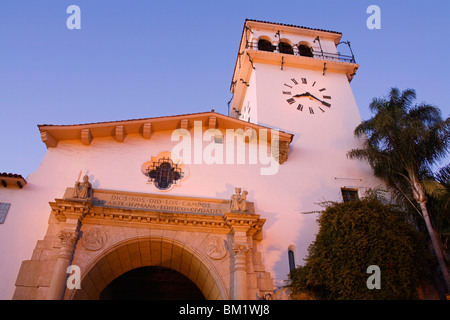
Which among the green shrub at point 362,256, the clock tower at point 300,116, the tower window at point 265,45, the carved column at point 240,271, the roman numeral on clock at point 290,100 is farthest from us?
the tower window at point 265,45

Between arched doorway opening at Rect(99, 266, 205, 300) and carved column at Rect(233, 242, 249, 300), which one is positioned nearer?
carved column at Rect(233, 242, 249, 300)

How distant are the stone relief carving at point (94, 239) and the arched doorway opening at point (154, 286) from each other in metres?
5.22

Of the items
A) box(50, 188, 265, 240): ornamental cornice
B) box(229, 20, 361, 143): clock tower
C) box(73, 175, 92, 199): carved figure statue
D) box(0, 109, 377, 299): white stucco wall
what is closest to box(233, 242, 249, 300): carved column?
box(50, 188, 265, 240): ornamental cornice

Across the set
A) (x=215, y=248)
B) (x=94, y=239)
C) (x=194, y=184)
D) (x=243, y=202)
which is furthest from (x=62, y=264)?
(x=243, y=202)

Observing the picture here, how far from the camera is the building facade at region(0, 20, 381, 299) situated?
39.9 ft

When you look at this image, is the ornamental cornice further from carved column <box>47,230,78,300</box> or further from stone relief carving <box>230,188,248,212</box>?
carved column <box>47,230,78,300</box>

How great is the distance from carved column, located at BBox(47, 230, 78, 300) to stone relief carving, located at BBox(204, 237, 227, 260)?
432cm

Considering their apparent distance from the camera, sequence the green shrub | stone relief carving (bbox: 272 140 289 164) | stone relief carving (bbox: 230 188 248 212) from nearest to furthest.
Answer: the green shrub → stone relief carving (bbox: 230 188 248 212) → stone relief carving (bbox: 272 140 289 164)

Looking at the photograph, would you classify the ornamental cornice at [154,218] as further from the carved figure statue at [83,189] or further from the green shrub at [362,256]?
the green shrub at [362,256]

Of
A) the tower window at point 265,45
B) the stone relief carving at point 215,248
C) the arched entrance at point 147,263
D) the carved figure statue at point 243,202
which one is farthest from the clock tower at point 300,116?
the arched entrance at point 147,263

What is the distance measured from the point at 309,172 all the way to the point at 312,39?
492 inches

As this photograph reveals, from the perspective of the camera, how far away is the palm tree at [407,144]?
14205mm

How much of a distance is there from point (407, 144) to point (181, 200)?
354 inches
